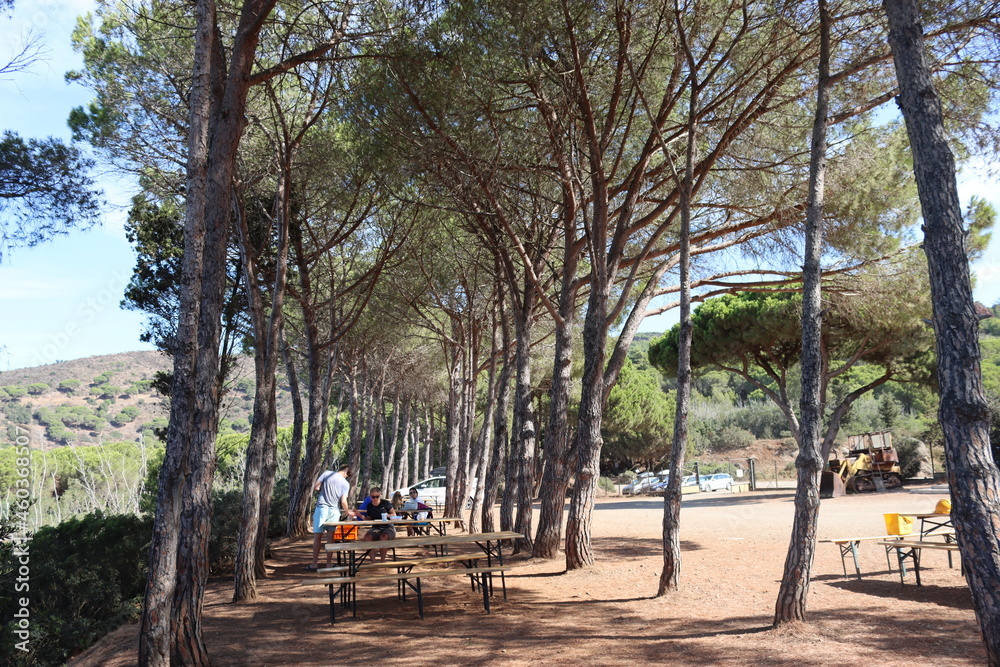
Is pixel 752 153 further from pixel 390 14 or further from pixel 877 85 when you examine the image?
pixel 390 14

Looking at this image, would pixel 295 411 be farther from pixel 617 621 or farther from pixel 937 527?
pixel 937 527

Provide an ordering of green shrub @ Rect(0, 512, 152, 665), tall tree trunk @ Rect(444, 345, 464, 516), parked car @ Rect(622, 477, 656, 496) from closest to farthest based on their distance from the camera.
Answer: green shrub @ Rect(0, 512, 152, 665)
tall tree trunk @ Rect(444, 345, 464, 516)
parked car @ Rect(622, 477, 656, 496)

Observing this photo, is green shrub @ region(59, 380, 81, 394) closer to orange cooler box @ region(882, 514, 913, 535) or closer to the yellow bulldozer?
the yellow bulldozer

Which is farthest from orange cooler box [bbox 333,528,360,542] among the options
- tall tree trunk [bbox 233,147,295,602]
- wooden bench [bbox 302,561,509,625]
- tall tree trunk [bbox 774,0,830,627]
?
tall tree trunk [bbox 774,0,830,627]

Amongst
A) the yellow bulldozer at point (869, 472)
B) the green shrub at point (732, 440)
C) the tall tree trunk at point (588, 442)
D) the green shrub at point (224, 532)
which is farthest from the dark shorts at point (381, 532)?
the green shrub at point (732, 440)

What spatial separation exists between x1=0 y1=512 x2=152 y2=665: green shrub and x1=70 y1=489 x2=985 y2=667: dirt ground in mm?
594

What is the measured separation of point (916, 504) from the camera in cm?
1448

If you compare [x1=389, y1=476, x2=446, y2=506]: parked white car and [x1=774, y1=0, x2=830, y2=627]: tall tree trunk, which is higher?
[x1=774, y1=0, x2=830, y2=627]: tall tree trunk

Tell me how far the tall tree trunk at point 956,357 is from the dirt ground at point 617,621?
131cm

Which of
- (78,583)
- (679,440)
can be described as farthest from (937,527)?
(78,583)

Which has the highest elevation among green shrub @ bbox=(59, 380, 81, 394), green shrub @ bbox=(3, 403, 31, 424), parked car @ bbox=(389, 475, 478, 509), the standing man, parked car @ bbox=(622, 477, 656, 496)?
green shrub @ bbox=(59, 380, 81, 394)

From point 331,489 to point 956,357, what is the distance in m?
7.21

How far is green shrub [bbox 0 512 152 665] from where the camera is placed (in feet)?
20.7

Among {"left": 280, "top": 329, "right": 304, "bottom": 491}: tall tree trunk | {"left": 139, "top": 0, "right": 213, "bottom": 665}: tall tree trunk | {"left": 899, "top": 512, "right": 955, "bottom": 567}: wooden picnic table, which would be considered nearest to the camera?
{"left": 139, "top": 0, "right": 213, "bottom": 665}: tall tree trunk
